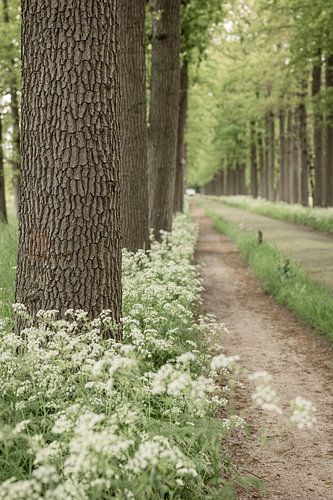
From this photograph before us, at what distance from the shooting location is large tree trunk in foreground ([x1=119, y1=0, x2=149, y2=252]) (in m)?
9.69

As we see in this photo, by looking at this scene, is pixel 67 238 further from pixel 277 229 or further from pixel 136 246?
pixel 277 229

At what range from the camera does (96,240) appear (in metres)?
5.10

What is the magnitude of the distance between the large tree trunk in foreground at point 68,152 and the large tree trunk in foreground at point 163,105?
7.46 meters

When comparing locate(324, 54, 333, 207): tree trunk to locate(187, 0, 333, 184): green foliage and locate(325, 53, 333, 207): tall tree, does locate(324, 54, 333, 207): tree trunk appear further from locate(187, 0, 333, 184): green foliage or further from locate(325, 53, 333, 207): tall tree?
locate(187, 0, 333, 184): green foliage

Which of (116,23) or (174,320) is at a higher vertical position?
(116,23)

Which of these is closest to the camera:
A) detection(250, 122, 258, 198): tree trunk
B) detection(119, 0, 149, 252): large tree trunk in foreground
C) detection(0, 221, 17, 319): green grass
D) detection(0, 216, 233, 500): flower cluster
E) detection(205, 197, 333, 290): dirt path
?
detection(0, 216, 233, 500): flower cluster

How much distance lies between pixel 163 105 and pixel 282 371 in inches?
292

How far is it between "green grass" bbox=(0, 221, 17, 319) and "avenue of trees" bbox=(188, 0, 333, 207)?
12.8 metres

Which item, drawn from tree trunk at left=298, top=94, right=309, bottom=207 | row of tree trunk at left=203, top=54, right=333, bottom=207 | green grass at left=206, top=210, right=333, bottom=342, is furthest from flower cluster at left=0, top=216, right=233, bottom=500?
tree trunk at left=298, top=94, right=309, bottom=207

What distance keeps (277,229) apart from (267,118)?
18231mm

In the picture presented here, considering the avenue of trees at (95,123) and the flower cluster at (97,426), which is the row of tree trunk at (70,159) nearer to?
the avenue of trees at (95,123)

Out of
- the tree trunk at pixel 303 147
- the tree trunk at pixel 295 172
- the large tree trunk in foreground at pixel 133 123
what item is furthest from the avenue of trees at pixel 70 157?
the tree trunk at pixel 295 172

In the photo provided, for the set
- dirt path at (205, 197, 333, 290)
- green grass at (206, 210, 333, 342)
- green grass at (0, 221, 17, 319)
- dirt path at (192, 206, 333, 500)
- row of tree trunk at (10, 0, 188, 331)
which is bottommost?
dirt path at (192, 206, 333, 500)

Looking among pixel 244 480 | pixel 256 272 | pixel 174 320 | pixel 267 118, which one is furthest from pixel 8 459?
pixel 267 118
